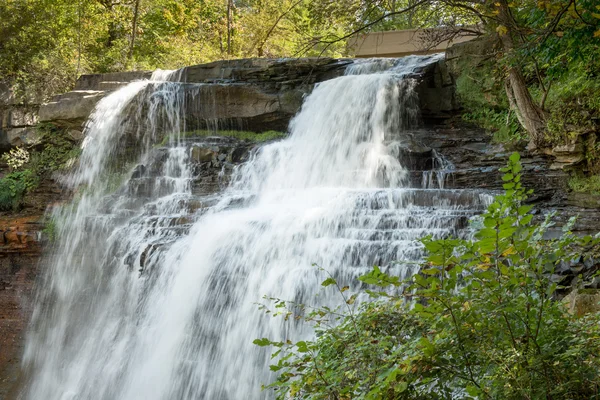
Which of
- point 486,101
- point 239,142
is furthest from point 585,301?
point 239,142

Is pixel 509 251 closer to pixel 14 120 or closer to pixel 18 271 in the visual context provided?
pixel 18 271

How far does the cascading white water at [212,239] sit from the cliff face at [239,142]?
0.39m

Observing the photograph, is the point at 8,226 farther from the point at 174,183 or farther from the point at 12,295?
the point at 174,183

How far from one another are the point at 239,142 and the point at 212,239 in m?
4.84

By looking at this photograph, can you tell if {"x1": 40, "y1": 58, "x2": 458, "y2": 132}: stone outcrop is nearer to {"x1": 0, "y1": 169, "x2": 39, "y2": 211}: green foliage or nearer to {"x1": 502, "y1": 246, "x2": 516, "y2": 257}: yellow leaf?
{"x1": 0, "y1": 169, "x2": 39, "y2": 211}: green foliage

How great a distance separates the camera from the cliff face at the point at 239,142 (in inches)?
360

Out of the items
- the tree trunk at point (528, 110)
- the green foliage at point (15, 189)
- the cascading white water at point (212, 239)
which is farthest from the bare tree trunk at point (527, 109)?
the green foliage at point (15, 189)

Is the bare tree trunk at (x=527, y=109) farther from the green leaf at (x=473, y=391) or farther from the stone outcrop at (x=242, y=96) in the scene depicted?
the green leaf at (x=473, y=391)

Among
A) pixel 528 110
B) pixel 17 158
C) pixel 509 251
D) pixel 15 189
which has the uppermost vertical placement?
pixel 528 110

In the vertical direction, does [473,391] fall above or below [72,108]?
below

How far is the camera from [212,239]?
8367 millimetres

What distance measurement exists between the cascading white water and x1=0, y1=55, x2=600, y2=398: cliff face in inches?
15.2

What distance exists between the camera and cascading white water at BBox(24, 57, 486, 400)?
22.9 feet

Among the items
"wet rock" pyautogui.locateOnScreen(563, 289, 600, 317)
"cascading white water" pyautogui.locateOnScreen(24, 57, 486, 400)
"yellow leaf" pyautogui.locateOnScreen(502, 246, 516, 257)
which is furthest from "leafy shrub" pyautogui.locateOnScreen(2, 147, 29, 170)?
"yellow leaf" pyautogui.locateOnScreen(502, 246, 516, 257)
